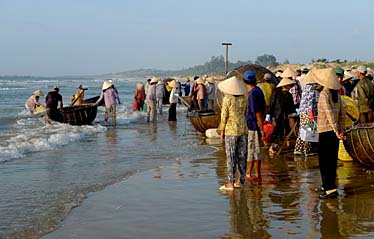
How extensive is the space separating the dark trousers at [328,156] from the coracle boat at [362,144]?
1.33 m

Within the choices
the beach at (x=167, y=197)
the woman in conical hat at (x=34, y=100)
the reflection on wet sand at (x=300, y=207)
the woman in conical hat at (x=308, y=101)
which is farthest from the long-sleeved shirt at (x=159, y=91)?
the reflection on wet sand at (x=300, y=207)

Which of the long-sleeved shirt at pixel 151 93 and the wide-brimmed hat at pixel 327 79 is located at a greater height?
the wide-brimmed hat at pixel 327 79

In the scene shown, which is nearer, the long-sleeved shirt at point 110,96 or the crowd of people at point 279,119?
the crowd of people at point 279,119

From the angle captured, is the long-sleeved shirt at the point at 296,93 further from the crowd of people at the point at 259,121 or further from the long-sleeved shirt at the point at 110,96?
the long-sleeved shirt at the point at 110,96

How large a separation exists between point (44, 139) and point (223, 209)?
1024 centimetres

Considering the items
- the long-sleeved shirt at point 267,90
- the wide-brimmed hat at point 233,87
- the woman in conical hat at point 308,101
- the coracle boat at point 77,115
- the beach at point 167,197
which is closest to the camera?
the beach at point 167,197

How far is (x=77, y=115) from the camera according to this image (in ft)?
70.1

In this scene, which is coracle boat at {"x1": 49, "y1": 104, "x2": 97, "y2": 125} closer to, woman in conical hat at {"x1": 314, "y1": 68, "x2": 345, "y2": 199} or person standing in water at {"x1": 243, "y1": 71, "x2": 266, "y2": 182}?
person standing in water at {"x1": 243, "y1": 71, "x2": 266, "y2": 182}

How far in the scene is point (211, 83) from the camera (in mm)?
24344

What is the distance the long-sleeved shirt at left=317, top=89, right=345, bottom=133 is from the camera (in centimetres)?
825

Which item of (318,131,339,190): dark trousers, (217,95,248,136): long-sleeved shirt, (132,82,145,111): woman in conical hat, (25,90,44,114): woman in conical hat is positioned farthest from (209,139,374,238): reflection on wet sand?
(132,82,145,111): woman in conical hat

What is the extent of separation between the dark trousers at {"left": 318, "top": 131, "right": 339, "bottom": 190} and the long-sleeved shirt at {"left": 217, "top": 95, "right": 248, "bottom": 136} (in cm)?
115

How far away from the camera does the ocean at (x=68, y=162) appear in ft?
26.9

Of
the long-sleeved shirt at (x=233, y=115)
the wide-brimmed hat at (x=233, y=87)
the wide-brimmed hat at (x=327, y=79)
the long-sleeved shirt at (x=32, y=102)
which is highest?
the wide-brimmed hat at (x=327, y=79)
